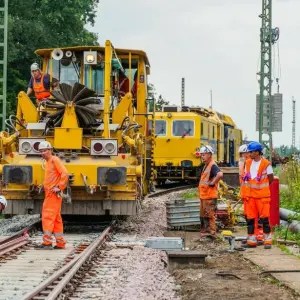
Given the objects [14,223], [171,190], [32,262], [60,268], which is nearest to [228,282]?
[60,268]

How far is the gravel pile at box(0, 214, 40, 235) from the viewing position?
46.0 ft

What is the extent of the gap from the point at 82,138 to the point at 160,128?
13.6m

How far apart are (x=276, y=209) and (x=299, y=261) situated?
12.3 feet

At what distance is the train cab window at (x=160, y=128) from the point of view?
27141 mm

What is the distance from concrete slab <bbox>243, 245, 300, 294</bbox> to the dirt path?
96mm

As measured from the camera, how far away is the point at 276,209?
13.7m

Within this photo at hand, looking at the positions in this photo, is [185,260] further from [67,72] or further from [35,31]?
[35,31]

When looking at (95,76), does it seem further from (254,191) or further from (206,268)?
(206,268)

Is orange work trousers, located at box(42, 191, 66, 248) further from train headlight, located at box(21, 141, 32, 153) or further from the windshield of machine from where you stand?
the windshield of machine

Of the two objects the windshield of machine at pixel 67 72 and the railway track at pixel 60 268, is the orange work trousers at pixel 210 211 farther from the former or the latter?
Result: the windshield of machine at pixel 67 72

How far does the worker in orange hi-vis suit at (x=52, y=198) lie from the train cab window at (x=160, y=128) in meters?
15.6

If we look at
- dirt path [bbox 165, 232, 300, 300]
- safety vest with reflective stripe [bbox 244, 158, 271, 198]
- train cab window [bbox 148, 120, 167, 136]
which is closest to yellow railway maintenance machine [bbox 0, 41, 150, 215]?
safety vest with reflective stripe [bbox 244, 158, 271, 198]

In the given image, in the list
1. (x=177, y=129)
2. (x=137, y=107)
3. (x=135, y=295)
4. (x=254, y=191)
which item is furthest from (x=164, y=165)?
(x=135, y=295)

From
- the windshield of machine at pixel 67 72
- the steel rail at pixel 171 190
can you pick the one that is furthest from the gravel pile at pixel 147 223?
the steel rail at pixel 171 190
